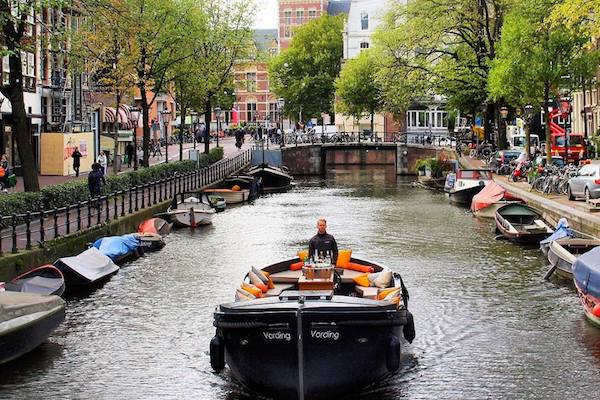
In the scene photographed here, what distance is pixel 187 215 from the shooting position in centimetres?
4438

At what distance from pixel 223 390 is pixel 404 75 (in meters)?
52.1

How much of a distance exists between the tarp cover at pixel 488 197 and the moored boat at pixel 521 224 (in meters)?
6.48

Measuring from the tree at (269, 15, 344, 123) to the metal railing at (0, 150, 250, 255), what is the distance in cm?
6336

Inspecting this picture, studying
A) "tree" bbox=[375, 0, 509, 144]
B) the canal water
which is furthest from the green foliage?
"tree" bbox=[375, 0, 509, 144]

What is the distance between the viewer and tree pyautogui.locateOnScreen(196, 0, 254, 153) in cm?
6877

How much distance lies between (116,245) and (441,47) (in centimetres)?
4133

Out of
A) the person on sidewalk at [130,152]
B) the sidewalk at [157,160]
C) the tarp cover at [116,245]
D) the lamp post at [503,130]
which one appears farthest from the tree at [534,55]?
the person on sidewalk at [130,152]

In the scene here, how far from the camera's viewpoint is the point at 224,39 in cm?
6912

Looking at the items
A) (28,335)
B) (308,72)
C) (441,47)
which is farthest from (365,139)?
(28,335)

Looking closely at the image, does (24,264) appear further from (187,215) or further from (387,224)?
(387,224)

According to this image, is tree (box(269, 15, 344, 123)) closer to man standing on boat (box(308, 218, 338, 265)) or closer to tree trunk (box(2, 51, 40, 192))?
tree trunk (box(2, 51, 40, 192))

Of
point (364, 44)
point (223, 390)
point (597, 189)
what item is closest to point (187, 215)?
point (597, 189)

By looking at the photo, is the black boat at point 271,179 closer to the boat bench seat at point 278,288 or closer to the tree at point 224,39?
the tree at point 224,39

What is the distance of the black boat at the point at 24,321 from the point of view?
62.8 ft
